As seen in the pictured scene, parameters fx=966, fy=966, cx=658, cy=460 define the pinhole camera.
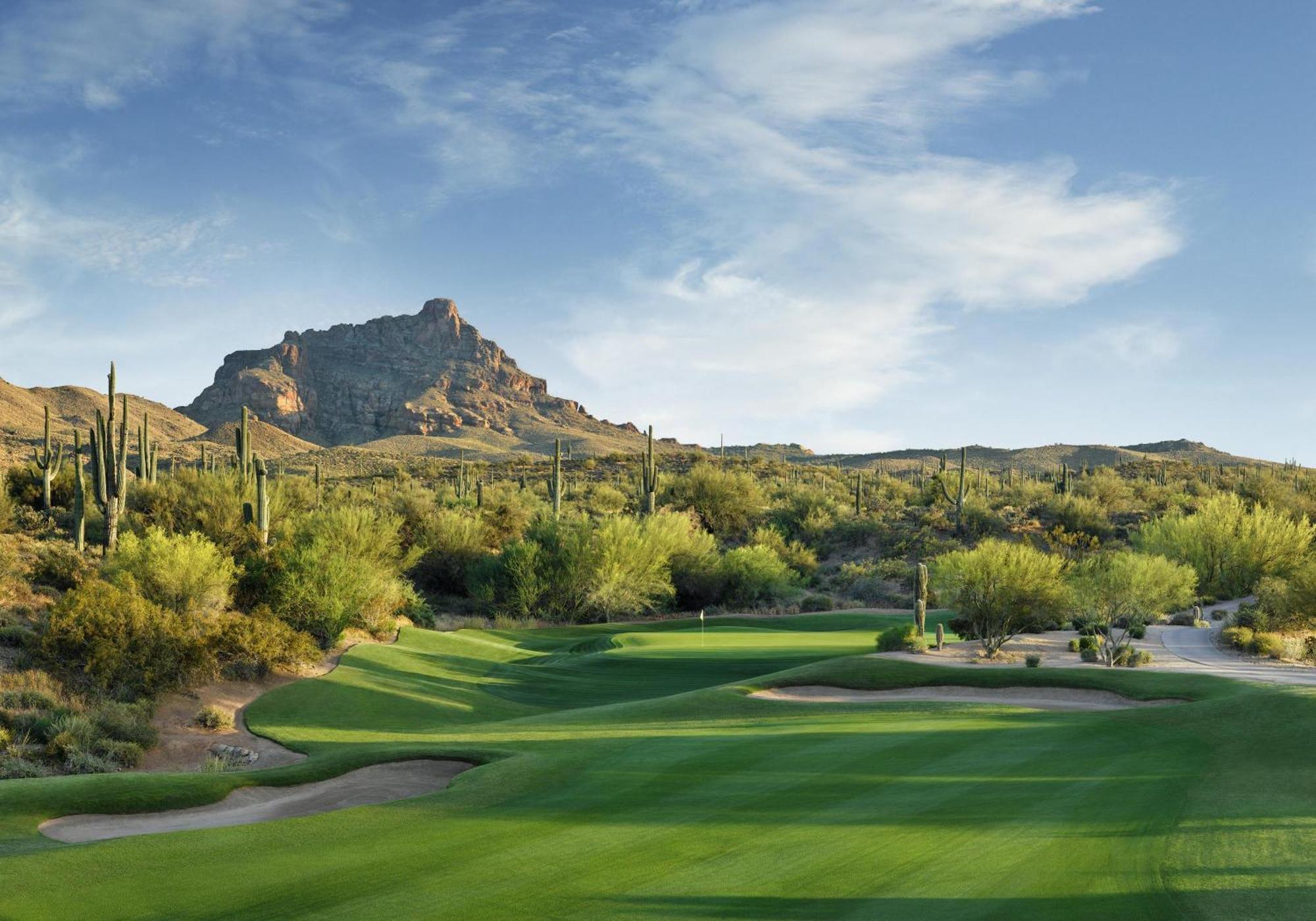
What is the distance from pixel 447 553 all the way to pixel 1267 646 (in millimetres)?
30712

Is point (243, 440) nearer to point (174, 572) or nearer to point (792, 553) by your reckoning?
point (174, 572)

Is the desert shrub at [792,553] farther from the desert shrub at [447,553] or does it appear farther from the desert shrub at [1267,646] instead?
the desert shrub at [1267,646]

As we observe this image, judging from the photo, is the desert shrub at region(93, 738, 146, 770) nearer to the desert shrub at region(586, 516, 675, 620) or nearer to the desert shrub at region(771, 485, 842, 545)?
the desert shrub at region(586, 516, 675, 620)

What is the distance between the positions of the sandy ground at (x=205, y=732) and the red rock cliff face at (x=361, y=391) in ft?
471

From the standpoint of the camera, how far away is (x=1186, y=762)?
13195 millimetres

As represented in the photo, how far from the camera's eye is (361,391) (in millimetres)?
181125

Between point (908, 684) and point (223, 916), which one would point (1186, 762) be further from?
point (223, 916)

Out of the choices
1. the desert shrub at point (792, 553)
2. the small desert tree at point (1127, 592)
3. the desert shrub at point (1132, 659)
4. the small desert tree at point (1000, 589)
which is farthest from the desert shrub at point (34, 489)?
the desert shrub at point (1132, 659)

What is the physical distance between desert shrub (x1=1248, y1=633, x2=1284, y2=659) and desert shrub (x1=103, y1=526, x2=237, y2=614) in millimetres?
28638

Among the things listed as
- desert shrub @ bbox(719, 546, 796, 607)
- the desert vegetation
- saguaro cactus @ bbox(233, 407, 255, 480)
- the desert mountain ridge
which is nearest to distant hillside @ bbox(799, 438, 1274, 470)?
the desert mountain ridge

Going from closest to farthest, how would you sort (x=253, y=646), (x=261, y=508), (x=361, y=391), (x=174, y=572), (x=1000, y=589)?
(x=253, y=646) < (x=174, y=572) < (x=1000, y=589) < (x=261, y=508) < (x=361, y=391)

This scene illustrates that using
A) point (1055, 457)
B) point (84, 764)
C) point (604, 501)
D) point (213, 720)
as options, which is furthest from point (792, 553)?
point (1055, 457)

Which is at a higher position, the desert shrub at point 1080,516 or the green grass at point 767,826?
the desert shrub at point 1080,516

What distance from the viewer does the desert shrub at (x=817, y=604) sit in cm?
4256
